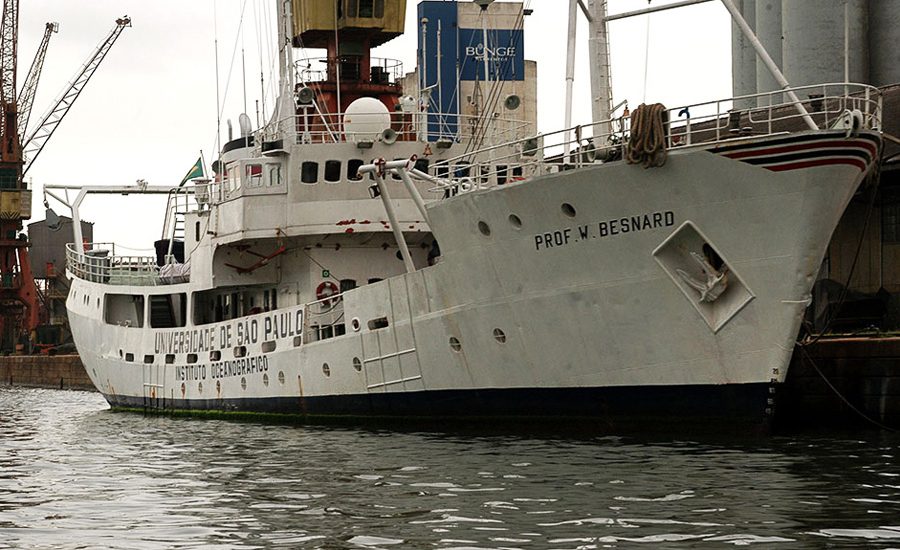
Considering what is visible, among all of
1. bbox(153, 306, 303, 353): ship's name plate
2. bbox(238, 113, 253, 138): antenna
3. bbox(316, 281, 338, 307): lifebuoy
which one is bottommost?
bbox(153, 306, 303, 353): ship's name plate

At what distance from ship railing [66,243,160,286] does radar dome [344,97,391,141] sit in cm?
862

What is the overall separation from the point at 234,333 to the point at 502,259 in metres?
9.54

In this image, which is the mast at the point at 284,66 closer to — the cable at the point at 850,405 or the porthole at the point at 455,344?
the porthole at the point at 455,344

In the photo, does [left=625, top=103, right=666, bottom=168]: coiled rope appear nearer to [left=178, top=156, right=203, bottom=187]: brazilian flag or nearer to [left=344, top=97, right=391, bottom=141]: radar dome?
[left=344, top=97, right=391, bottom=141]: radar dome

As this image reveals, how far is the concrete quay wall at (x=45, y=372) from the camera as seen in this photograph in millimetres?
63763

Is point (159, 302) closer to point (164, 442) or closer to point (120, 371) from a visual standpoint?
point (120, 371)

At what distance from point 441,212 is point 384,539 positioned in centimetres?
1174

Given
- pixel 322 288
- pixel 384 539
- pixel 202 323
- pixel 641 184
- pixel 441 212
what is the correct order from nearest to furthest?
pixel 384 539 < pixel 641 184 < pixel 441 212 < pixel 322 288 < pixel 202 323

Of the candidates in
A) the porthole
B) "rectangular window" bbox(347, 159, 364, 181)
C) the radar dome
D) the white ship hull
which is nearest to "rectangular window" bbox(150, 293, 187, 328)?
"rectangular window" bbox(347, 159, 364, 181)

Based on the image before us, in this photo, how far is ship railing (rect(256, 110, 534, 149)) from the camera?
3153 centimetres

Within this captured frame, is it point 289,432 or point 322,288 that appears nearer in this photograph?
point 289,432

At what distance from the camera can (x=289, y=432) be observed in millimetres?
28172

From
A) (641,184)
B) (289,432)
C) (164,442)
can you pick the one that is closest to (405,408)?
(289,432)

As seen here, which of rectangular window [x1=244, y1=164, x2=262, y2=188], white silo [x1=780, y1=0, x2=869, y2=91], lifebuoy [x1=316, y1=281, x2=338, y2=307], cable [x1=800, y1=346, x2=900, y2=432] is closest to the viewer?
cable [x1=800, y1=346, x2=900, y2=432]
